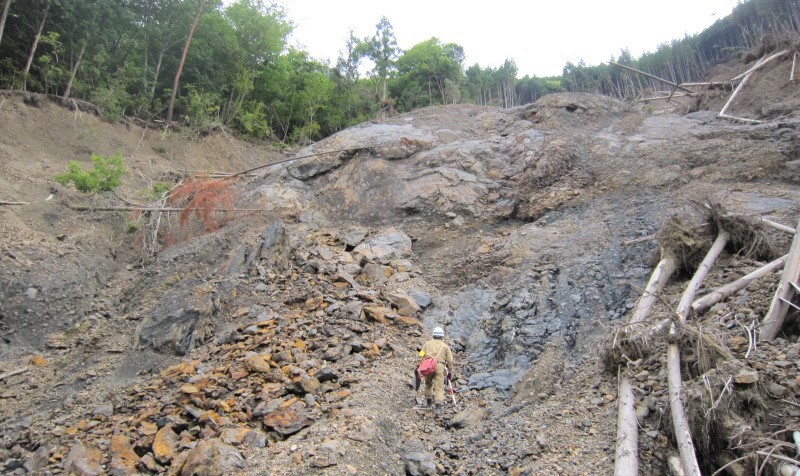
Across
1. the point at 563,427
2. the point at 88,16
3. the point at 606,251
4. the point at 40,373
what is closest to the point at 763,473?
the point at 563,427

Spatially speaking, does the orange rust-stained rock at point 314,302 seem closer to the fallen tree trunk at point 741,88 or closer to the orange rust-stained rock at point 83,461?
the orange rust-stained rock at point 83,461

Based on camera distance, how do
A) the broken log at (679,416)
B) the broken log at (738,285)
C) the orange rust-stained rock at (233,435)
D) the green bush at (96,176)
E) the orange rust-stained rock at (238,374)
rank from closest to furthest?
the broken log at (679,416) → the orange rust-stained rock at (233,435) → the broken log at (738,285) → the orange rust-stained rock at (238,374) → the green bush at (96,176)

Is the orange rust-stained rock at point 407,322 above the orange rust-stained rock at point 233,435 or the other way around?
above

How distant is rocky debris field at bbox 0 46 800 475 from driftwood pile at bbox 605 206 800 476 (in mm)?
66

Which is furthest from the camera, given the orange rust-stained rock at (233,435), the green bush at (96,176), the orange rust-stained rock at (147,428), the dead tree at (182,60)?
the dead tree at (182,60)

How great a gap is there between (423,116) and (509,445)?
1197 centimetres

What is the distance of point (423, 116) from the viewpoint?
1562 cm

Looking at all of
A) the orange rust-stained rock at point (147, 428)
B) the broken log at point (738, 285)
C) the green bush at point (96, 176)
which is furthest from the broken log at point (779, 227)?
the green bush at point (96, 176)

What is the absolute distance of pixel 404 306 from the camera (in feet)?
27.5

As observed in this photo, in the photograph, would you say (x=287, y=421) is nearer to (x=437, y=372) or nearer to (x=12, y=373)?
(x=437, y=372)

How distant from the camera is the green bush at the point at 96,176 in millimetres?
11016

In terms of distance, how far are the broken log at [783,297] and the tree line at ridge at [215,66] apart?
50.4 ft

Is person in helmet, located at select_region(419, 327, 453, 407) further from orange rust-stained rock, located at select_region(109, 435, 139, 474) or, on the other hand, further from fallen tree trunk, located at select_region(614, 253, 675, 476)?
orange rust-stained rock, located at select_region(109, 435, 139, 474)

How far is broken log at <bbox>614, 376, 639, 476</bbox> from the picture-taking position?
13.2 feet
